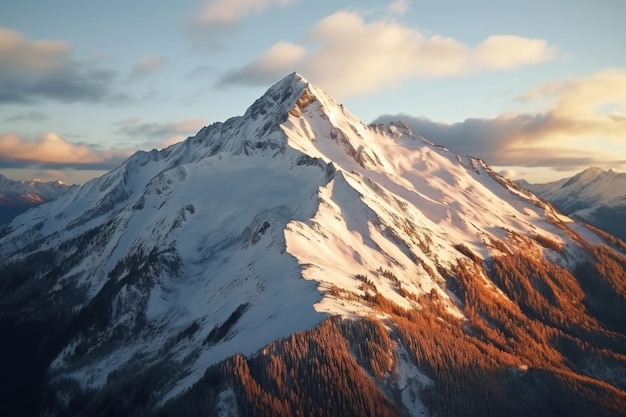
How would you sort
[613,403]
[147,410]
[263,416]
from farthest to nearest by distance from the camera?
[613,403] → [147,410] → [263,416]

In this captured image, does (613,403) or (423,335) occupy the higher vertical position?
(423,335)

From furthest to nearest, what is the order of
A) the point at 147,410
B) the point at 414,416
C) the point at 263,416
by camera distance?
1. the point at 147,410
2. the point at 414,416
3. the point at 263,416

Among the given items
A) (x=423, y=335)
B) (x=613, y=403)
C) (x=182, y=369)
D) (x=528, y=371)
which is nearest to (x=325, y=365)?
(x=423, y=335)

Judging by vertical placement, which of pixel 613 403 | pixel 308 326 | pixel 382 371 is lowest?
pixel 613 403

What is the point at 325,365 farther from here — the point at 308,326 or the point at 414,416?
the point at 414,416

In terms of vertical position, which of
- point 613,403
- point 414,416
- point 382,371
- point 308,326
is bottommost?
point 613,403

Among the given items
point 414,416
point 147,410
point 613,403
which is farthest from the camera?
point 613,403

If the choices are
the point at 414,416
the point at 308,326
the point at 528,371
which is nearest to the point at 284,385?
the point at 308,326

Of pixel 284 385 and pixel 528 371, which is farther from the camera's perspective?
pixel 528 371

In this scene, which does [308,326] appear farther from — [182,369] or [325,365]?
[182,369]
